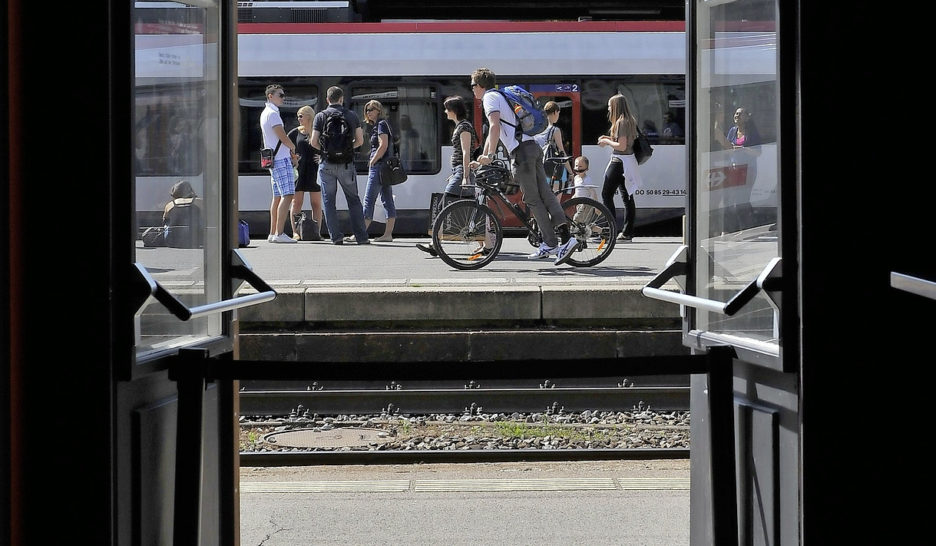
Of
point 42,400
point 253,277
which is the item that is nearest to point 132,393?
point 42,400

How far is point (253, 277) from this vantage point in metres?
3.19

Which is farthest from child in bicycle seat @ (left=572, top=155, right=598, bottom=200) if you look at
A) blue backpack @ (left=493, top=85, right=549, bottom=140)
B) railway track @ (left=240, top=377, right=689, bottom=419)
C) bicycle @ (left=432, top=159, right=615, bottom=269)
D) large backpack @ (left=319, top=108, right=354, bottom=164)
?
railway track @ (left=240, top=377, right=689, bottom=419)

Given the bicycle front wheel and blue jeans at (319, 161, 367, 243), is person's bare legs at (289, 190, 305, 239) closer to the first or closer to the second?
blue jeans at (319, 161, 367, 243)

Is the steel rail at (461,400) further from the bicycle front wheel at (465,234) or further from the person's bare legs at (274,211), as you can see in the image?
the person's bare legs at (274,211)

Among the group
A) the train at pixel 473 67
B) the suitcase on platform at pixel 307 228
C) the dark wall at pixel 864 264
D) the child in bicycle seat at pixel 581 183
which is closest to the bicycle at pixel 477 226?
the child in bicycle seat at pixel 581 183

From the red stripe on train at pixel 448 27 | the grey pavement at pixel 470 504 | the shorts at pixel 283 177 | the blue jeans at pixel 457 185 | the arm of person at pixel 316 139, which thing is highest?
the red stripe on train at pixel 448 27

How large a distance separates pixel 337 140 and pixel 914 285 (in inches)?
426

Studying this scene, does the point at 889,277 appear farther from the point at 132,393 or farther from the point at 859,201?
the point at 132,393

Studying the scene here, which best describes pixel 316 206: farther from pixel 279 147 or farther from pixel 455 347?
pixel 455 347

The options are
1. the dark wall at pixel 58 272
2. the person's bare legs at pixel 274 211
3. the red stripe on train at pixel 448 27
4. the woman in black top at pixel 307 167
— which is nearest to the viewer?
the dark wall at pixel 58 272

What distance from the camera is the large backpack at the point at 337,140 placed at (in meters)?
12.7

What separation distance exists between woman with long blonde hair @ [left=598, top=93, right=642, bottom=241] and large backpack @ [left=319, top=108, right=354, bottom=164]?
2660mm

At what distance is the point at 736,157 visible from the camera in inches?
117

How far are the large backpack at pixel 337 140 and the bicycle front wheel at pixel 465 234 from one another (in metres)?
3.25
